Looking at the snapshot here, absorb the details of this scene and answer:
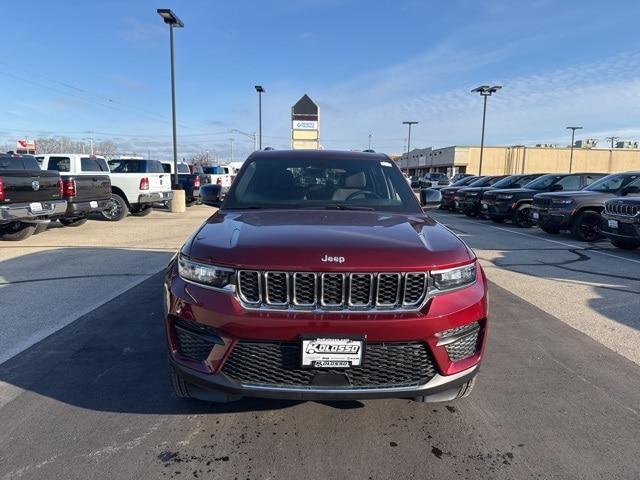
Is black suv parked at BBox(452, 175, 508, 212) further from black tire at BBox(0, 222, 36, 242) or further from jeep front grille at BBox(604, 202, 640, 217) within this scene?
black tire at BBox(0, 222, 36, 242)

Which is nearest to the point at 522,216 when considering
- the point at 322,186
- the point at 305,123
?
the point at 322,186

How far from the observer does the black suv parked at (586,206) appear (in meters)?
11.4

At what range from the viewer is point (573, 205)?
11.5 metres

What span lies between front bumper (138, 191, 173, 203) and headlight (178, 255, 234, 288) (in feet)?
43.6

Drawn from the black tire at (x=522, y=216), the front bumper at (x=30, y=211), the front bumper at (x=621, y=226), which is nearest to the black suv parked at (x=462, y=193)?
the black tire at (x=522, y=216)

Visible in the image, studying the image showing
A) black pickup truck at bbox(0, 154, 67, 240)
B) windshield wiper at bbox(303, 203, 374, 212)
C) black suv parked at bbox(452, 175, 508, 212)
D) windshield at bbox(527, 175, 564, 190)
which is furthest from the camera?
black suv parked at bbox(452, 175, 508, 212)

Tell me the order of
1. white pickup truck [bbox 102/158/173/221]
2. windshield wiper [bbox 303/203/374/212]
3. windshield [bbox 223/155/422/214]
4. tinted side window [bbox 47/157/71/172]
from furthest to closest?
white pickup truck [bbox 102/158/173/221] < tinted side window [bbox 47/157/71/172] < windshield [bbox 223/155/422/214] < windshield wiper [bbox 303/203/374/212]

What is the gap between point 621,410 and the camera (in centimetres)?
327

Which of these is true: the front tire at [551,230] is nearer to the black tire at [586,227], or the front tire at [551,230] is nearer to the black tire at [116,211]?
the black tire at [586,227]

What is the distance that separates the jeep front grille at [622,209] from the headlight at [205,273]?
347 inches

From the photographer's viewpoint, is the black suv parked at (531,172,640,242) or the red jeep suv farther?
the black suv parked at (531,172,640,242)

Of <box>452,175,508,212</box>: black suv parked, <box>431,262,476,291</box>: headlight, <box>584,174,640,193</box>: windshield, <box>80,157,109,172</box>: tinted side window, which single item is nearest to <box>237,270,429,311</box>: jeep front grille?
<box>431,262,476,291</box>: headlight

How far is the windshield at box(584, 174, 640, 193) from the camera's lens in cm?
1123

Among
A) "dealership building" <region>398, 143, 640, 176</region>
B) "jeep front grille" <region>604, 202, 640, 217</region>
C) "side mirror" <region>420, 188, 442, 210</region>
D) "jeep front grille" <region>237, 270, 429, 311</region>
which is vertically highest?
"dealership building" <region>398, 143, 640, 176</region>
